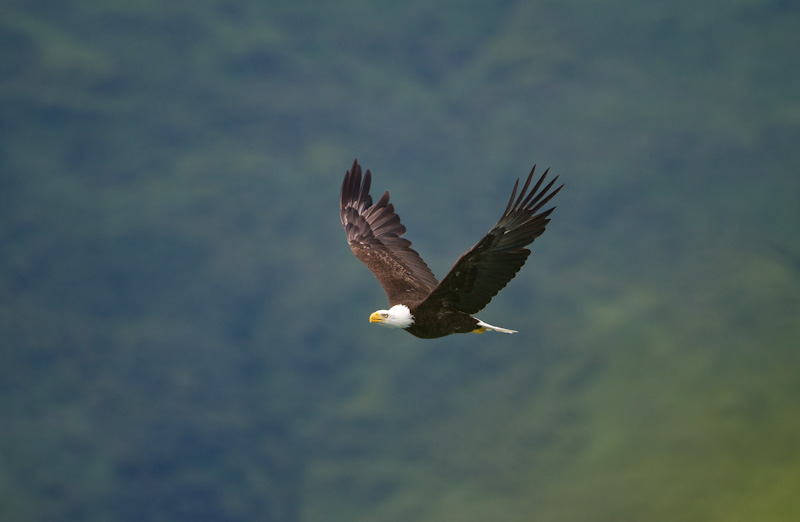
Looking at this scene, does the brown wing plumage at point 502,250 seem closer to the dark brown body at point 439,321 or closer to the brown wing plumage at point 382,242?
the dark brown body at point 439,321

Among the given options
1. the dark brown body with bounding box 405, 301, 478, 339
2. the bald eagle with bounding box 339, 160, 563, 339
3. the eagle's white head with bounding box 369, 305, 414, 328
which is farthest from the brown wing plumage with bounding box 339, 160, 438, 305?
the dark brown body with bounding box 405, 301, 478, 339

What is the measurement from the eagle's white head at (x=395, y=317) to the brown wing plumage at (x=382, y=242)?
483mm

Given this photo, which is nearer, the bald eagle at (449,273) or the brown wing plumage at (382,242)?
the bald eagle at (449,273)

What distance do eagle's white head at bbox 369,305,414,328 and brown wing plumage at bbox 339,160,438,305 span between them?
48 centimetres

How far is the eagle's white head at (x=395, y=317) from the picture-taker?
9820mm

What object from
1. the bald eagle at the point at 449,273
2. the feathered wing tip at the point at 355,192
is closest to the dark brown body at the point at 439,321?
the bald eagle at the point at 449,273

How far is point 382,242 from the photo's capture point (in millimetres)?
11672

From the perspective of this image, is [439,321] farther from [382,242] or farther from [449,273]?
[382,242]

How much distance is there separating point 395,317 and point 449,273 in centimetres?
105

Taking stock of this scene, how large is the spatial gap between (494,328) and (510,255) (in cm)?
98

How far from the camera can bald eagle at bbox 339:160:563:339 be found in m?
8.98

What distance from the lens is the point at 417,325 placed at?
9797 mm

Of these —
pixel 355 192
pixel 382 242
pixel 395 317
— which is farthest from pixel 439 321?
pixel 355 192

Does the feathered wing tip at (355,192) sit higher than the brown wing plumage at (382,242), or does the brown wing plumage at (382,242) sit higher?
the feathered wing tip at (355,192)
